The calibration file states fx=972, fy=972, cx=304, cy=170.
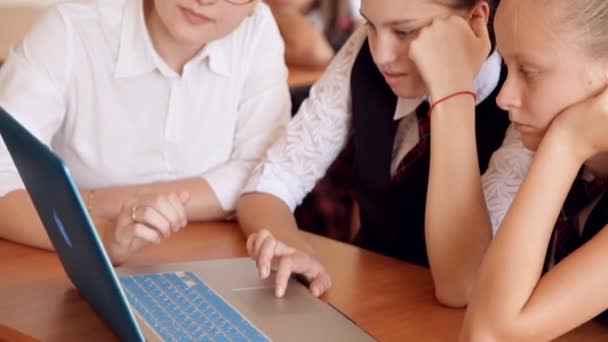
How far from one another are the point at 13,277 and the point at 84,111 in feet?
1.40

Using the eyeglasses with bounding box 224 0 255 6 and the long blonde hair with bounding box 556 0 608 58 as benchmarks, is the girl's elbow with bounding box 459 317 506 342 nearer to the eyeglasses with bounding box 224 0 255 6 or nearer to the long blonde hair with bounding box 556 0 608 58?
the long blonde hair with bounding box 556 0 608 58

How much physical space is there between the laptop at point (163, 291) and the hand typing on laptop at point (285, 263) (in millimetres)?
21

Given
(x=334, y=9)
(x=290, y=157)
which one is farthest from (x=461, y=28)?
(x=334, y=9)

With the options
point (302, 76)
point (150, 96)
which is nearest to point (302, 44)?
point (302, 76)

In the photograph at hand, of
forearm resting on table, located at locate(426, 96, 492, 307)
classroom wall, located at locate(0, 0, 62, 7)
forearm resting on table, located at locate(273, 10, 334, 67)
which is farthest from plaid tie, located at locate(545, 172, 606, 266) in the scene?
forearm resting on table, located at locate(273, 10, 334, 67)

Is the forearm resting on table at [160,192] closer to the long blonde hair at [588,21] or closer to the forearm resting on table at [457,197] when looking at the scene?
the forearm resting on table at [457,197]

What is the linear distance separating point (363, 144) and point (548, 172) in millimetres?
542

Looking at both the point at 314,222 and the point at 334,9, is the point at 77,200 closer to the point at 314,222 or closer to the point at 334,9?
the point at 314,222

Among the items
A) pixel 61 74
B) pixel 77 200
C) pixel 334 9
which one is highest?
pixel 77 200

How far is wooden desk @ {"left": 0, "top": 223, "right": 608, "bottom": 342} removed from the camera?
4.05 feet

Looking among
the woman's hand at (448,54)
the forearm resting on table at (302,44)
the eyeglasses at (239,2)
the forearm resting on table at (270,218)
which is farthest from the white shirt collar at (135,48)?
the forearm resting on table at (302,44)

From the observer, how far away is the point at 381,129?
166 cm

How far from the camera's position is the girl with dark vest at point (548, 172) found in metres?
1.14

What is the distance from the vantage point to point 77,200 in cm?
100
